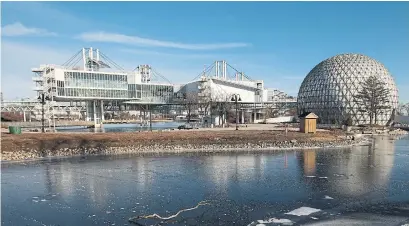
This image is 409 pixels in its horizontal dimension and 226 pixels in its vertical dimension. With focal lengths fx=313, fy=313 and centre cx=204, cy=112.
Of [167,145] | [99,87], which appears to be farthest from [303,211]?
[99,87]

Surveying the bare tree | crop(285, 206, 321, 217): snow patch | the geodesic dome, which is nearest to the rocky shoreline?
crop(285, 206, 321, 217): snow patch

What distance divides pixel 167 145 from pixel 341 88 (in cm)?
6338

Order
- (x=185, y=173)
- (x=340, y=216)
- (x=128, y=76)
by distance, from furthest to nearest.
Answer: (x=128, y=76), (x=185, y=173), (x=340, y=216)

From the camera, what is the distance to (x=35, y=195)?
18.0 meters

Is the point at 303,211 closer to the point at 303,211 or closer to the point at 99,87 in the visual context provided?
the point at 303,211

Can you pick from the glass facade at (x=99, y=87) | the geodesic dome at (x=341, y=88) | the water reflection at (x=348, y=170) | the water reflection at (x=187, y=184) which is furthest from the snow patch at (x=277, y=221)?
the glass facade at (x=99, y=87)

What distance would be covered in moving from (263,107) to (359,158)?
90389 millimetres

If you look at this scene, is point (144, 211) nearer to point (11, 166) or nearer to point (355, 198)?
point (355, 198)

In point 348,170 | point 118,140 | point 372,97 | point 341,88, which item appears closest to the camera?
point 348,170

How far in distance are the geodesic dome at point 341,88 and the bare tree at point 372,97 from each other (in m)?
1.80

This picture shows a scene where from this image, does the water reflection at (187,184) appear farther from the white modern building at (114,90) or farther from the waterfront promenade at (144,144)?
the white modern building at (114,90)

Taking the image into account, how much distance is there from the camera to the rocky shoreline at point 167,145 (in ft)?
113

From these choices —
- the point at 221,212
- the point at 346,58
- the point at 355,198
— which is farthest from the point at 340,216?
the point at 346,58

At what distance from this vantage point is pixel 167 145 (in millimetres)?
40312
